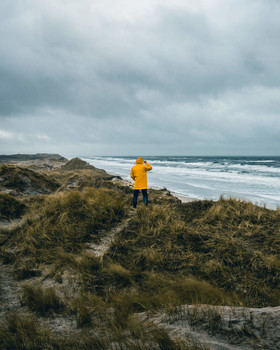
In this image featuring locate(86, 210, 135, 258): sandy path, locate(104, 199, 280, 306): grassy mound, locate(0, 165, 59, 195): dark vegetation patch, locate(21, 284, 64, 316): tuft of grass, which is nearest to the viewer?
locate(21, 284, 64, 316): tuft of grass

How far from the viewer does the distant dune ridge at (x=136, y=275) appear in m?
2.33

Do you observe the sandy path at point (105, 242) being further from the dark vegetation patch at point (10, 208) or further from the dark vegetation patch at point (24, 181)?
the dark vegetation patch at point (24, 181)

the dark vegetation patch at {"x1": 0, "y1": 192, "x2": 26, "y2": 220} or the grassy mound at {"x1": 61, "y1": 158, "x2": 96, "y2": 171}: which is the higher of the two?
the grassy mound at {"x1": 61, "y1": 158, "x2": 96, "y2": 171}

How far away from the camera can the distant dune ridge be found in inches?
91.9

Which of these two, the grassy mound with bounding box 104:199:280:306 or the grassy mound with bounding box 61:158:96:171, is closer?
the grassy mound with bounding box 104:199:280:306

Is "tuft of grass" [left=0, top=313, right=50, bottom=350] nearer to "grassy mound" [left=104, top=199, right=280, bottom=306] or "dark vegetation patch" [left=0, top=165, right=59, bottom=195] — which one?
"grassy mound" [left=104, top=199, right=280, bottom=306]

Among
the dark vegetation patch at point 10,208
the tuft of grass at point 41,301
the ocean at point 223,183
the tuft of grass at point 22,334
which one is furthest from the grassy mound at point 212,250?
the dark vegetation patch at point 10,208

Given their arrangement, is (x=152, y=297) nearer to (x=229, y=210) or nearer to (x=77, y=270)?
(x=77, y=270)

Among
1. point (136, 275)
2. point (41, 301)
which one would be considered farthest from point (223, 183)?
point (41, 301)

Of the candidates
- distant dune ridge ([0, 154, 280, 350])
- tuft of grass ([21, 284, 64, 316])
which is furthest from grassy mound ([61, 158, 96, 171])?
tuft of grass ([21, 284, 64, 316])

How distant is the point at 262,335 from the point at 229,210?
4598 millimetres

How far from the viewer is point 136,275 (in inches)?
153

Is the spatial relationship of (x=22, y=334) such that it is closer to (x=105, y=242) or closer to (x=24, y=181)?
(x=105, y=242)

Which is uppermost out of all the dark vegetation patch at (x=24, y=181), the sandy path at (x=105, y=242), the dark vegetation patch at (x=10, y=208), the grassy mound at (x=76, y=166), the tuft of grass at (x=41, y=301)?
the grassy mound at (x=76, y=166)
